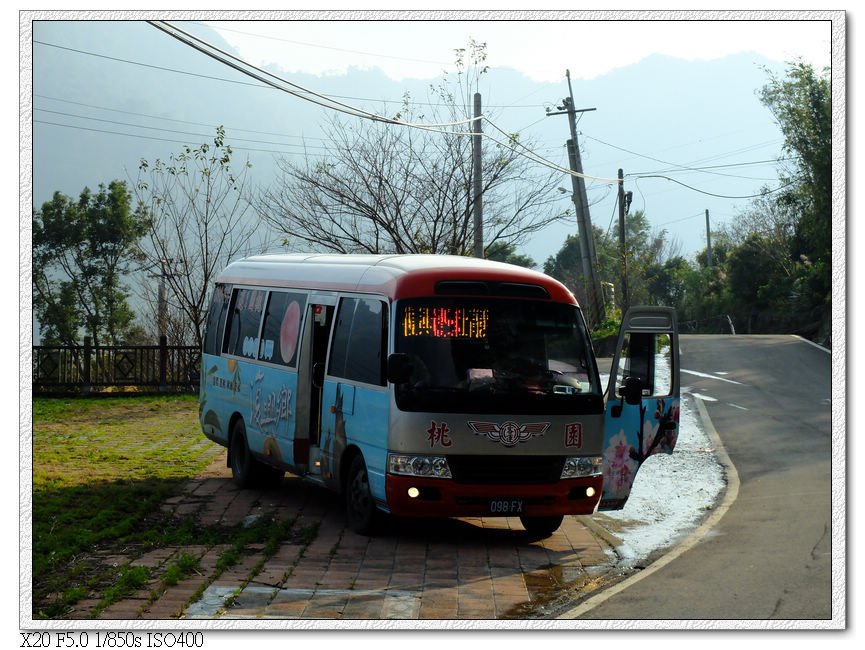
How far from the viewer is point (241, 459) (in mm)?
14594

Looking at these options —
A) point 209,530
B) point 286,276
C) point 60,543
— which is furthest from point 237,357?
point 60,543

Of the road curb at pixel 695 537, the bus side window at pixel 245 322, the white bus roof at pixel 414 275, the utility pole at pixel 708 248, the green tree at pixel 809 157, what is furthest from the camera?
the utility pole at pixel 708 248

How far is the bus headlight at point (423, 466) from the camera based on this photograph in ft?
34.8

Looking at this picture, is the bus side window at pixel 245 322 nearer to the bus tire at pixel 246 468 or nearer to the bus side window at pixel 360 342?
the bus tire at pixel 246 468

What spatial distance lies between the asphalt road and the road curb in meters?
0.04

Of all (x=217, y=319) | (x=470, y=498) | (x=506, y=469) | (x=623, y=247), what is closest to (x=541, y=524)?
(x=506, y=469)

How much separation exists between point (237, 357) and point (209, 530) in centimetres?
376

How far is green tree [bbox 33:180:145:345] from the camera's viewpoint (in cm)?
3105

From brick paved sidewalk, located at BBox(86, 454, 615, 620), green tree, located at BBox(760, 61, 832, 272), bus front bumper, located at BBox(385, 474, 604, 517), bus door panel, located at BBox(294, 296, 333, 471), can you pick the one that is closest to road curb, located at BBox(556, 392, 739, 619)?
brick paved sidewalk, located at BBox(86, 454, 615, 620)

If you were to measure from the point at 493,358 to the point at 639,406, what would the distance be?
1995 mm

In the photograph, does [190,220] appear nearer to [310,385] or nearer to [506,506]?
[310,385]

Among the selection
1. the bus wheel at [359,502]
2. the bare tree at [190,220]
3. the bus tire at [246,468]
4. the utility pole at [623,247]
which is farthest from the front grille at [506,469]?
the utility pole at [623,247]

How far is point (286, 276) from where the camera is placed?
13938mm

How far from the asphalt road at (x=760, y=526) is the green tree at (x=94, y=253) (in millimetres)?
15430
